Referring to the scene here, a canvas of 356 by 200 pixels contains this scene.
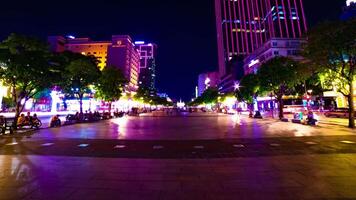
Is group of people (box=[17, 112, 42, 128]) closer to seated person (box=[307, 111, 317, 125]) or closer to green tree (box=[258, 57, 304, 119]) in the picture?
seated person (box=[307, 111, 317, 125])

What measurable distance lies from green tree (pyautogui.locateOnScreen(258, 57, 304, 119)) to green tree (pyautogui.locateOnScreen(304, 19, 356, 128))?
12.8m

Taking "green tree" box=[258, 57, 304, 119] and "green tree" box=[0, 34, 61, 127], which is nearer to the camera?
"green tree" box=[0, 34, 61, 127]

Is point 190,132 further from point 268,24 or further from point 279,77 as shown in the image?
point 268,24

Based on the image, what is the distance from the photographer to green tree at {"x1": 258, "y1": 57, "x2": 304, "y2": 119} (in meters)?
40.1

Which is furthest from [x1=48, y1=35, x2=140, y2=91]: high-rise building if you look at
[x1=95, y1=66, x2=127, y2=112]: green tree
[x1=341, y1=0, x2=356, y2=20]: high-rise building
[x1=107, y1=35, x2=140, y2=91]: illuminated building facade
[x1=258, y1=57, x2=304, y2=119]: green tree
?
[x1=258, y1=57, x2=304, y2=119]: green tree

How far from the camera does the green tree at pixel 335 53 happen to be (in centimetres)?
2377

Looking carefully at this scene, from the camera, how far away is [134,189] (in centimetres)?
645

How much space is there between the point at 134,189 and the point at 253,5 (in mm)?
213452

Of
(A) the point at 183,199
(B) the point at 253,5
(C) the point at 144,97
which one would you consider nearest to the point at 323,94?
(C) the point at 144,97

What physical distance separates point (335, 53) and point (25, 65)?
2903cm

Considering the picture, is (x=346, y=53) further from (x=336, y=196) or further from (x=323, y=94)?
(x=323, y=94)

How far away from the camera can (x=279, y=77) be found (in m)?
40.8

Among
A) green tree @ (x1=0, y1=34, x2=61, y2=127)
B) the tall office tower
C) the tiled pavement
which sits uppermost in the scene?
the tall office tower

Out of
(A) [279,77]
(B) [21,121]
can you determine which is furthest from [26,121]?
(A) [279,77]
